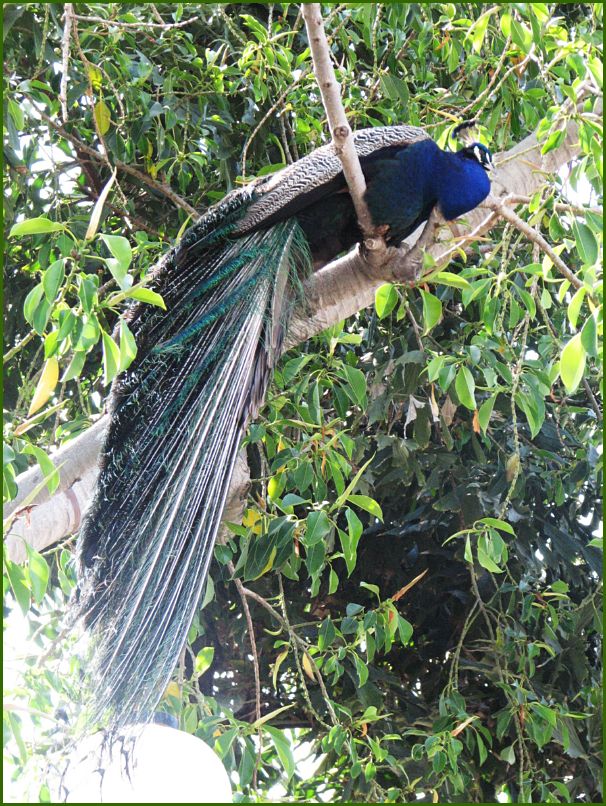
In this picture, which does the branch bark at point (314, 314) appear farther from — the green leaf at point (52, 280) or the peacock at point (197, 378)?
the green leaf at point (52, 280)

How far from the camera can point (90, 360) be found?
2.33m

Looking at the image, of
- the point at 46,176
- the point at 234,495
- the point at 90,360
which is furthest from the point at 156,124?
the point at 234,495

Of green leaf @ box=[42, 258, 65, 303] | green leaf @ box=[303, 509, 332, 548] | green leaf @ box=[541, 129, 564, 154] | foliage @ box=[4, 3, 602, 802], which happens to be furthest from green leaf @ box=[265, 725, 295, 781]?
green leaf @ box=[541, 129, 564, 154]

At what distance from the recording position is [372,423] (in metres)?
2.13

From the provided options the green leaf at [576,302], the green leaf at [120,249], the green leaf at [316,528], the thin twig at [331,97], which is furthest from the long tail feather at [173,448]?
the green leaf at [576,302]

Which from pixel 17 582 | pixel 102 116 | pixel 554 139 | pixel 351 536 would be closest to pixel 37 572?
pixel 17 582

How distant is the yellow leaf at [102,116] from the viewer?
6.18 feet

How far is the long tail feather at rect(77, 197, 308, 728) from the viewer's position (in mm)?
1317

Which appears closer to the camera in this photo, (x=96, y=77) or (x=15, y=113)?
(x=15, y=113)

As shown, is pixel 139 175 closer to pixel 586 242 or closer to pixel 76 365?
pixel 76 365

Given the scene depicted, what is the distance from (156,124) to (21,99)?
0.28 m

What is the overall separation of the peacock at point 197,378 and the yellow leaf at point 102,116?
1.05 feet

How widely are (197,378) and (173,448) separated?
14 cm

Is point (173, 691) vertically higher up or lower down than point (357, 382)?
lower down
